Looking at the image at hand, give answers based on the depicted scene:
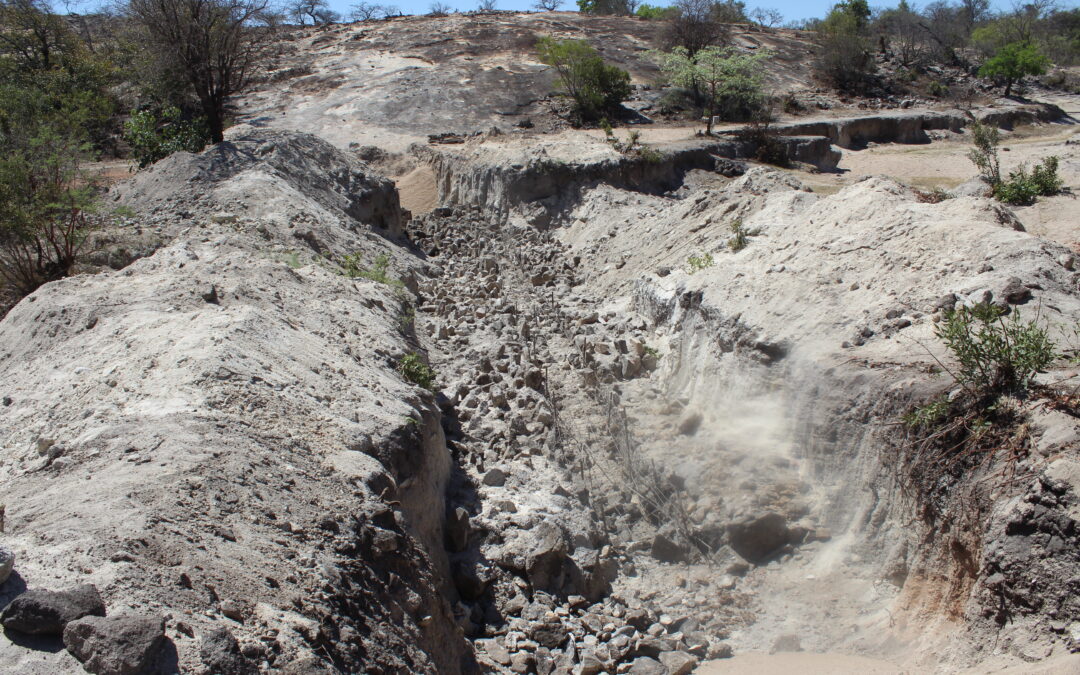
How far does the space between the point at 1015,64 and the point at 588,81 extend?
50.1 feet

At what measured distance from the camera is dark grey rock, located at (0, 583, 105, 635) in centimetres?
231

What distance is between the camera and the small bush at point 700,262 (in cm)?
745

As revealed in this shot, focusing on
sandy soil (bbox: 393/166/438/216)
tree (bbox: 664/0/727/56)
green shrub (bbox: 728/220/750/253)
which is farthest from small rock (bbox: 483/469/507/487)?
tree (bbox: 664/0/727/56)

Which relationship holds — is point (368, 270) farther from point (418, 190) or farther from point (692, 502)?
point (418, 190)

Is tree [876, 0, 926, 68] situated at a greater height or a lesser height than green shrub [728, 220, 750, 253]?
greater

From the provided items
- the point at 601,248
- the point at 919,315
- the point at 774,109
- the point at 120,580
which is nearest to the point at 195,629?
the point at 120,580

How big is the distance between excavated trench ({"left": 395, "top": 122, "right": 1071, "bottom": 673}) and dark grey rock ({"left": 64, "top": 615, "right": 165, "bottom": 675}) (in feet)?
6.38

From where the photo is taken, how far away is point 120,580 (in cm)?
262

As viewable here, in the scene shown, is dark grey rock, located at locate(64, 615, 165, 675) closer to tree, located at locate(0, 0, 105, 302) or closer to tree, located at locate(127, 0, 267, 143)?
tree, located at locate(0, 0, 105, 302)

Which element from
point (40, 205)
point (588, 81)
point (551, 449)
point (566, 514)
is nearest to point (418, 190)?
point (588, 81)

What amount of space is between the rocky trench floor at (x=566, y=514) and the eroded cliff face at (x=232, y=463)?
378 mm

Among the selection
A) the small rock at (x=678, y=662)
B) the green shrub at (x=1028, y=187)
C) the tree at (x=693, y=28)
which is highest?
the tree at (x=693, y=28)

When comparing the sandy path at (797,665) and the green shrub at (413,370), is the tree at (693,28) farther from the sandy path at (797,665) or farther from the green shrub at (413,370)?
the sandy path at (797,665)

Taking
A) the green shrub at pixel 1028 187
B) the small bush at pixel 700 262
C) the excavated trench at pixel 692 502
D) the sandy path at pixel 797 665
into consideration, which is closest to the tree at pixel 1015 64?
the green shrub at pixel 1028 187
